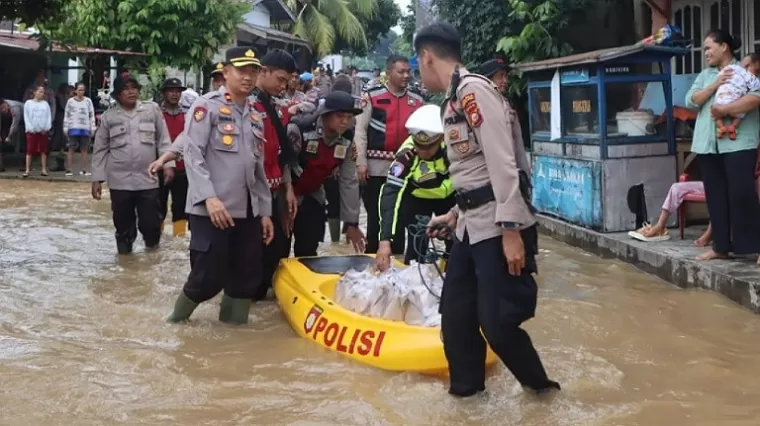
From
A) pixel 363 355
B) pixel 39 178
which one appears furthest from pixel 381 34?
pixel 363 355

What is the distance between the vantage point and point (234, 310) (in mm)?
6480

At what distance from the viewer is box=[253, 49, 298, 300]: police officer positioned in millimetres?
6641

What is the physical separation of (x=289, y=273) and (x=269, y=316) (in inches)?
14.5

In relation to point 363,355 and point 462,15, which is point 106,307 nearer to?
point 363,355

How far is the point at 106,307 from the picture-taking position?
7.25 m

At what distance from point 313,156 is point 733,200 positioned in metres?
3.26

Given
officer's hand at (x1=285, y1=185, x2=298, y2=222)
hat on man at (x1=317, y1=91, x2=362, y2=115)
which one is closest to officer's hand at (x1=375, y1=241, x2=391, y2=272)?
officer's hand at (x1=285, y1=185, x2=298, y2=222)

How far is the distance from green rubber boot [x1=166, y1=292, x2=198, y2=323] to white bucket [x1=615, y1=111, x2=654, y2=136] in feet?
16.4

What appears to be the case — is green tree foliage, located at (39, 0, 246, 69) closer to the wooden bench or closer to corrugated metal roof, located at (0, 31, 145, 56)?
corrugated metal roof, located at (0, 31, 145, 56)

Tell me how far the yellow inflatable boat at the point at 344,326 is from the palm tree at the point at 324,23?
1126 inches

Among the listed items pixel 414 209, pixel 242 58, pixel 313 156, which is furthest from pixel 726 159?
pixel 242 58

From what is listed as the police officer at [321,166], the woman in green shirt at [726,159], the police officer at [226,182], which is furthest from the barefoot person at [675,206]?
the police officer at [226,182]

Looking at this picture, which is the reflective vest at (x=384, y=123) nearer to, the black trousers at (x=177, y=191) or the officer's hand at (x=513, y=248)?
the black trousers at (x=177, y=191)

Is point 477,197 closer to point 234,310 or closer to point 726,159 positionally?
point 234,310
